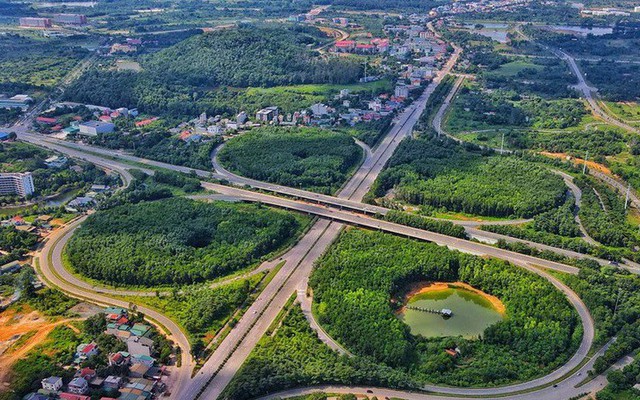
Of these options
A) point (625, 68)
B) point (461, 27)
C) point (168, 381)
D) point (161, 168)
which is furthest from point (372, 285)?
point (461, 27)

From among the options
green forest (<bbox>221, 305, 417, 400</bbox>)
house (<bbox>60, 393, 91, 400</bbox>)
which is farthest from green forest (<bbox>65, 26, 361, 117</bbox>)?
house (<bbox>60, 393, 91, 400</bbox>)

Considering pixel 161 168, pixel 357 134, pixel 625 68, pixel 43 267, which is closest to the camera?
pixel 43 267

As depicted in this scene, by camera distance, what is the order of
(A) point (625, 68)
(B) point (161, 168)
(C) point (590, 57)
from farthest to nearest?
(C) point (590, 57)
(A) point (625, 68)
(B) point (161, 168)

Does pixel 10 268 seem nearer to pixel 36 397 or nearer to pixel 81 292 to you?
pixel 81 292

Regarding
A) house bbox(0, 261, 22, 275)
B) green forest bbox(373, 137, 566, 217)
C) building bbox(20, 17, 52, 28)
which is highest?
building bbox(20, 17, 52, 28)

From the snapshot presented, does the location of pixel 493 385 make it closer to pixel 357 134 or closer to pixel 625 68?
pixel 357 134

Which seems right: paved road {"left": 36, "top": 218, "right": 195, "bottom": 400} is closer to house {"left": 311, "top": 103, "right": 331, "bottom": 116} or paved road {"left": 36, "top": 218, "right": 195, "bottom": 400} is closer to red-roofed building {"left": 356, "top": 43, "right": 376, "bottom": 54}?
house {"left": 311, "top": 103, "right": 331, "bottom": 116}

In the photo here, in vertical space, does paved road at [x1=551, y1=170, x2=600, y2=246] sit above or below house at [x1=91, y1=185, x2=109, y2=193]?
above
